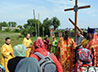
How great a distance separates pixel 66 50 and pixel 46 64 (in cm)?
235

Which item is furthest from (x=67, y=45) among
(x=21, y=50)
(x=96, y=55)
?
(x=21, y=50)

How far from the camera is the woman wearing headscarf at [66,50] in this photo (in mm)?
5070

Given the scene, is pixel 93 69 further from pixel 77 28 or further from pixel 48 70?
pixel 77 28

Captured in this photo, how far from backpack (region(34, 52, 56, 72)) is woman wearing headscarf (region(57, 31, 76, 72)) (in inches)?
85.6

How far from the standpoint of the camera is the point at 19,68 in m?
2.30

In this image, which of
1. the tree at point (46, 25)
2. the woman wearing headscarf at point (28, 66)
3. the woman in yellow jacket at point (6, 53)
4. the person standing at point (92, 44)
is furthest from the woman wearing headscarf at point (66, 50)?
the tree at point (46, 25)

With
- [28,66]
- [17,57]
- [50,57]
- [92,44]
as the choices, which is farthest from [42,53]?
[92,44]

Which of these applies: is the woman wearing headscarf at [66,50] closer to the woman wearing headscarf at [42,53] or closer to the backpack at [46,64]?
the woman wearing headscarf at [42,53]

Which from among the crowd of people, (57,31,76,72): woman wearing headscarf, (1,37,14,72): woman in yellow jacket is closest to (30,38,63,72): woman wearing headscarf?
the crowd of people

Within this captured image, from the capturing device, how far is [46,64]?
2.86 meters

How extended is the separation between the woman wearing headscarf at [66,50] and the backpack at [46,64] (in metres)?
2.17

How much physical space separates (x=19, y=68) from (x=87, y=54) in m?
1.49

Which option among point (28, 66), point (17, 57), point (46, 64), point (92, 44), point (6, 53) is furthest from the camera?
point (6, 53)

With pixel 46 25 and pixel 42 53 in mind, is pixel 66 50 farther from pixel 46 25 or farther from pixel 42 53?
pixel 46 25
